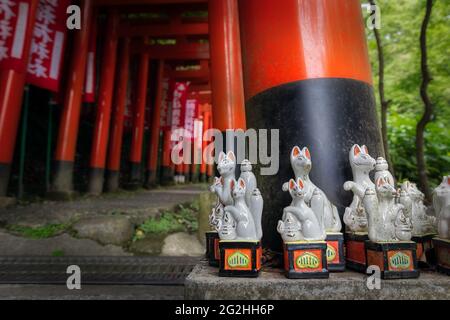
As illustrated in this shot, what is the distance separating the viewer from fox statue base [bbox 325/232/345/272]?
5.68 feet

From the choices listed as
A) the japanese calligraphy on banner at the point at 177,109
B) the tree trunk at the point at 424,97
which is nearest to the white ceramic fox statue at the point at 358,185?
the tree trunk at the point at 424,97

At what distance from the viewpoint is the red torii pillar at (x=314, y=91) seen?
213cm

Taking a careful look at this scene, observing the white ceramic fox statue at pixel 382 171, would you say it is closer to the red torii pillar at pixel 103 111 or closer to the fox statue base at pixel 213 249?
the fox statue base at pixel 213 249

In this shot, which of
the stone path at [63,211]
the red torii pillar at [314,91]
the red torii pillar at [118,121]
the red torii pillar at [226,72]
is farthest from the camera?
the red torii pillar at [118,121]

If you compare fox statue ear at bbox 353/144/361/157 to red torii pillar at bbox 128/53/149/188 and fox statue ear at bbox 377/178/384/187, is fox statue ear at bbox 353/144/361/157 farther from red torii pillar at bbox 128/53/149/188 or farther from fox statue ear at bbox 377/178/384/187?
red torii pillar at bbox 128/53/149/188

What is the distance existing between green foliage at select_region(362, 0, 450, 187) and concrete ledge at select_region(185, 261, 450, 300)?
269 inches

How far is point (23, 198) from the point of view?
621 centimetres

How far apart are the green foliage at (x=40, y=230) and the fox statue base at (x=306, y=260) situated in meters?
4.04

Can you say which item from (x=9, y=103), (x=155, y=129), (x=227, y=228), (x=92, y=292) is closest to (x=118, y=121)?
(x=155, y=129)

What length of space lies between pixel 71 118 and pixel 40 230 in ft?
9.83

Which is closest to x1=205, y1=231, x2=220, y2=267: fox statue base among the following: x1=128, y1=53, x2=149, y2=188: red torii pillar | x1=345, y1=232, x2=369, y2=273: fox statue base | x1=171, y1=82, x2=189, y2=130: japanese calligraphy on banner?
x1=345, y1=232, x2=369, y2=273: fox statue base

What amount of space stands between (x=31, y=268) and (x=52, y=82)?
12.7 ft

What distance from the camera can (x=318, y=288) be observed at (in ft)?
5.03

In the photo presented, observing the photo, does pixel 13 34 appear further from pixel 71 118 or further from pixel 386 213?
pixel 386 213
